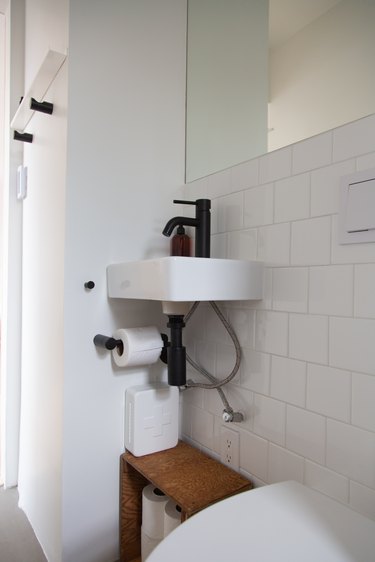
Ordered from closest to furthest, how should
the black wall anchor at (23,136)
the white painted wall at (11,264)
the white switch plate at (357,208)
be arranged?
the white switch plate at (357,208), the black wall anchor at (23,136), the white painted wall at (11,264)

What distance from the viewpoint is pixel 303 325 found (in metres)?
0.85

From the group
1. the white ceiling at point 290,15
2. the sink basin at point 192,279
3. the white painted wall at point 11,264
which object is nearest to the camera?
the sink basin at point 192,279

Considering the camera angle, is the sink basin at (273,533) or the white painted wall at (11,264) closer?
the sink basin at (273,533)

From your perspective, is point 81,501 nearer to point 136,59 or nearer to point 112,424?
point 112,424

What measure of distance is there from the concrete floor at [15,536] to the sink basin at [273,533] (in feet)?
2.81

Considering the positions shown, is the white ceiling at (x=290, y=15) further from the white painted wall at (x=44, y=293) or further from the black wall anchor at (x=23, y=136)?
the black wall anchor at (x=23, y=136)

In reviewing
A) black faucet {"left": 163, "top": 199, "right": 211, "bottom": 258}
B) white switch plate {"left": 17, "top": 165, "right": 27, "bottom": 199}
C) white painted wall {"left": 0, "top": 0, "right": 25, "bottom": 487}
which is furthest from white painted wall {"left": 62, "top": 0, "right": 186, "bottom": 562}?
white painted wall {"left": 0, "top": 0, "right": 25, "bottom": 487}

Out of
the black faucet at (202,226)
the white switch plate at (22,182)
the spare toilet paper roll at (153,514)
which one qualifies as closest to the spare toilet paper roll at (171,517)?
the spare toilet paper roll at (153,514)

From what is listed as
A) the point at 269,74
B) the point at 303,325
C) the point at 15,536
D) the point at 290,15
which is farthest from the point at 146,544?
the point at 290,15

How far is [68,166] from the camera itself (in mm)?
1020

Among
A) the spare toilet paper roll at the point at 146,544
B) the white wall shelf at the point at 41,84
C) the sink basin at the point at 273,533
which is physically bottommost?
the spare toilet paper roll at the point at 146,544

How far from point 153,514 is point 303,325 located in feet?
2.38

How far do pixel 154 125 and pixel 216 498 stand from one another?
44.4 inches

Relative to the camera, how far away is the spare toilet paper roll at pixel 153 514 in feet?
3.40
